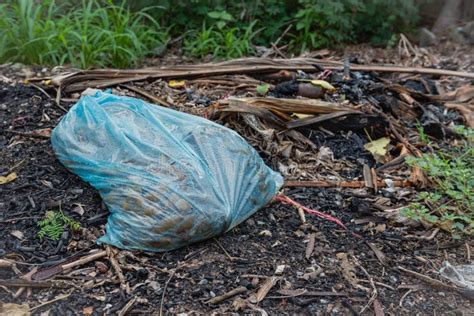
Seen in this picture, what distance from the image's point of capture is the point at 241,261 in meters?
2.59

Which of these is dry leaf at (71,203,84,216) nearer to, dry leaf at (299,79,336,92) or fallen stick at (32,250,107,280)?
fallen stick at (32,250,107,280)

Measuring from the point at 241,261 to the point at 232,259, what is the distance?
0.13ft

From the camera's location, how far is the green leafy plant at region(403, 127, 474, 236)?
2.89 meters

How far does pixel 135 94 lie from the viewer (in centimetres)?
388

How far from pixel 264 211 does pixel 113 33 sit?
2.53m

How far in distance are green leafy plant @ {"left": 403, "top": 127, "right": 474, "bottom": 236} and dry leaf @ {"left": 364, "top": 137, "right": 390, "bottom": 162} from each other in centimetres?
34

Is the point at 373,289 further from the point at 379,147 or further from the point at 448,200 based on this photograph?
the point at 379,147

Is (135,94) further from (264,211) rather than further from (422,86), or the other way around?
(422,86)

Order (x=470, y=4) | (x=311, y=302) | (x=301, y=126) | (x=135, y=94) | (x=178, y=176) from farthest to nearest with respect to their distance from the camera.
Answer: (x=470, y=4) → (x=135, y=94) → (x=301, y=126) → (x=178, y=176) → (x=311, y=302)

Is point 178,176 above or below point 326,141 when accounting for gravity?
above

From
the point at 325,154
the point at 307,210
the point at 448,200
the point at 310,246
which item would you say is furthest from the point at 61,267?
the point at 448,200

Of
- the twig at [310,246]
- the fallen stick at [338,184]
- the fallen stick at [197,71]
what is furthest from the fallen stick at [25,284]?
the fallen stick at [197,71]

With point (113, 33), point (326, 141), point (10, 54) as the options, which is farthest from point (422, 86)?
point (10, 54)

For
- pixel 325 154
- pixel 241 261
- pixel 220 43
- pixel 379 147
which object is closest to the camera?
pixel 241 261
